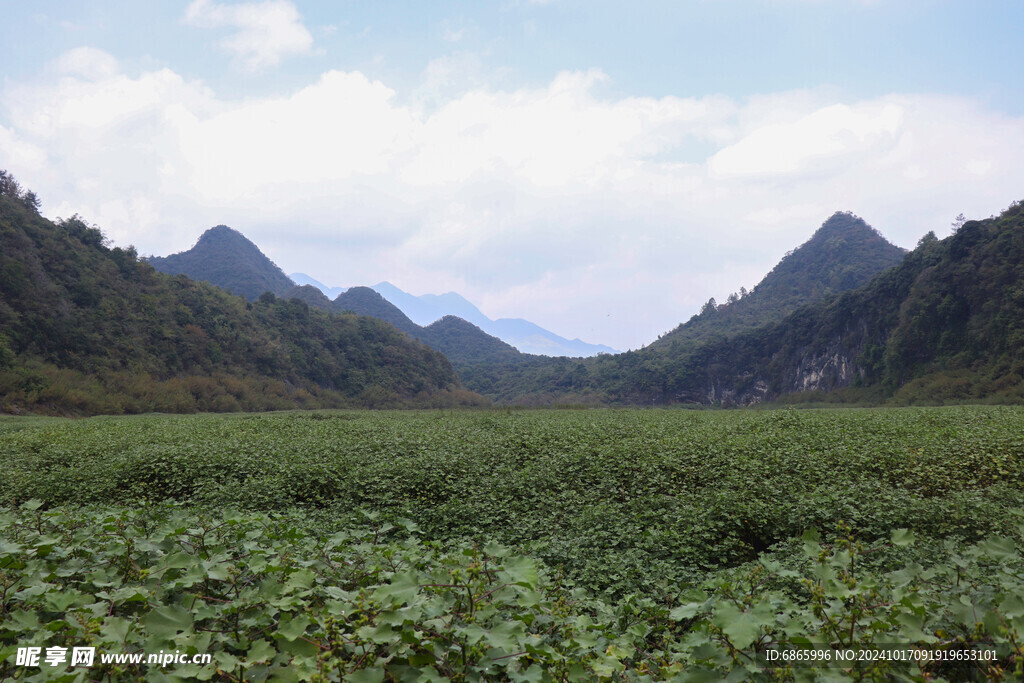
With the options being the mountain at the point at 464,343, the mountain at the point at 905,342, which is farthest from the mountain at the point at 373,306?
the mountain at the point at 905,342

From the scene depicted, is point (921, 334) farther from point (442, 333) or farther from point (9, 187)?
point (442, 333)

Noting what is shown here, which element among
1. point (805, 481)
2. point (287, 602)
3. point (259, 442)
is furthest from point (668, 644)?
point (259, 442)

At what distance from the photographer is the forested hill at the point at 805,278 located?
88250 millimetres

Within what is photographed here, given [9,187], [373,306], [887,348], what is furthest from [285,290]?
[887,348]

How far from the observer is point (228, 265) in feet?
360

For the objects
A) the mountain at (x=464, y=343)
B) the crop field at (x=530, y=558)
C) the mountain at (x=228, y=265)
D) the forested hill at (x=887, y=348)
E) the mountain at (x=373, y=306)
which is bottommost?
the crop field at (x=530, y=558)

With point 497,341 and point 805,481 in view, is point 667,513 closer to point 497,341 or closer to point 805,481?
point 805,481

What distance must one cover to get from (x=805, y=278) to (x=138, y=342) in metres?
99.0

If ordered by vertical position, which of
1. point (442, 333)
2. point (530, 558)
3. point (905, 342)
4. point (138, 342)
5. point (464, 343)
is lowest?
point (530, 558)

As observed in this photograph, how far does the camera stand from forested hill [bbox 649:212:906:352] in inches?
3474

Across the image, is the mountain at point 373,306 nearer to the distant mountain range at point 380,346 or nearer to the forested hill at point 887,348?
the distant mountain range at point 380,346

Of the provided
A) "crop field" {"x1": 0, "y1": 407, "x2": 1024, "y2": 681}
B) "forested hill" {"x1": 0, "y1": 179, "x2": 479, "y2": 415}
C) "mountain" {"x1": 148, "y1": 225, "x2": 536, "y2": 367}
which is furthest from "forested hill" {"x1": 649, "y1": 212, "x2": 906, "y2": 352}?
"crop field" {"x1": 0, "y1": 407, "x2": 1024, "y2": 681}

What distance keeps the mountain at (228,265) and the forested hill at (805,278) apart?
260ft

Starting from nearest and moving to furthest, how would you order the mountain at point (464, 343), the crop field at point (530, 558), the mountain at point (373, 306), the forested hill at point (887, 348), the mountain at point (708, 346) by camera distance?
the crop field at point (530, 558) → the forested hill at point (887, 348) → the mountain at point (708, 346) → the mountain at point (464, 343) → the mountain at point (373, 306)
